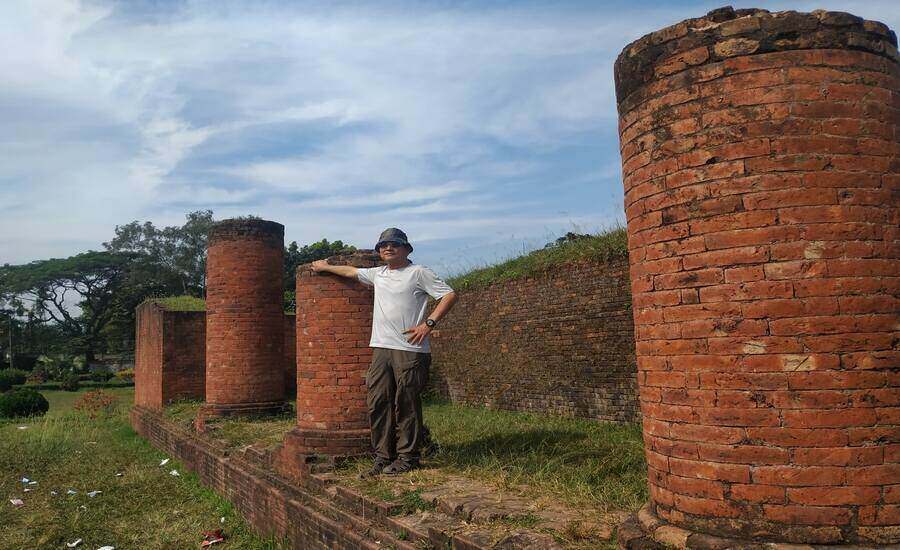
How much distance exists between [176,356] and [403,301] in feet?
29.1

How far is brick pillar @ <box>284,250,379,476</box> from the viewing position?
5.70 metres

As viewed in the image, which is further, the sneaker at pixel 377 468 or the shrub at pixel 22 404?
the shrub at pixel 22 404

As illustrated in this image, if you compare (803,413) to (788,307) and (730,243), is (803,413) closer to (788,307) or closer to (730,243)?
(788,307)

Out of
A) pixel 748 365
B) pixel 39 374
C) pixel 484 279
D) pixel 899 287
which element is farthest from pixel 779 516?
pixel 39 374

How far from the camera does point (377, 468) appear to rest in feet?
16.7

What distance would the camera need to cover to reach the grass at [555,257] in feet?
30.7

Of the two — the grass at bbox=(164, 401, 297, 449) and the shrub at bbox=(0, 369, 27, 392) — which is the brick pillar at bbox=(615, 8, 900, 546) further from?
the shrub at bbox=(0, 369, 27, 392)

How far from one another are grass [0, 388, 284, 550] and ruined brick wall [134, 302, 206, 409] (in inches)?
42.0

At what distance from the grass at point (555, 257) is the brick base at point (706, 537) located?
6.36 m

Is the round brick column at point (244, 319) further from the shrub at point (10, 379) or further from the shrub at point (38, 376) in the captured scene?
the shrub at point (38, 376)

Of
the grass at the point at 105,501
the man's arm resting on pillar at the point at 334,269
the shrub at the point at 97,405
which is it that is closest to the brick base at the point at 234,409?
the grass at the point at 105,501

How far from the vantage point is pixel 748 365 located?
2.47m

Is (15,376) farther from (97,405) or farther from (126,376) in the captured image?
(97,405)

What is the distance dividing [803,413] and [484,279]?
33.7 feet
